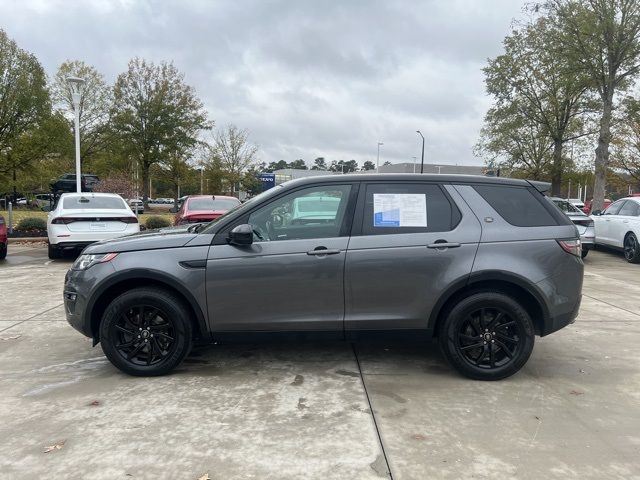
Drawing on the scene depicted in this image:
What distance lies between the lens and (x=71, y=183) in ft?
93.3

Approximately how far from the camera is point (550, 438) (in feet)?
10.8

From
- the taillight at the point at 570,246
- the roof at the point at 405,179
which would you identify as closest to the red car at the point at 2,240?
the roof at the point at 405,179

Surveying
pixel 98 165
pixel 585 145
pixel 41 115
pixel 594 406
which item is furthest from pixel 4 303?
pixel 98 165

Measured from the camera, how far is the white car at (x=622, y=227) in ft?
39.8

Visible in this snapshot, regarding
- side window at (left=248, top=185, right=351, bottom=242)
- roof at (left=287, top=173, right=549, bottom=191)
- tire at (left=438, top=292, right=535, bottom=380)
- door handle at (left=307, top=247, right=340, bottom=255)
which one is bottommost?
tire at (left=438, top=292, right=535, bottom=380)

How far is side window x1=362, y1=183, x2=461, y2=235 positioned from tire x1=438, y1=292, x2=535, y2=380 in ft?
2.35

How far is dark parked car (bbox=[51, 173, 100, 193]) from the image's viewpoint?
85.5 ft

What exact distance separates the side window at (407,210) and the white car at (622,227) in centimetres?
Result: 1010

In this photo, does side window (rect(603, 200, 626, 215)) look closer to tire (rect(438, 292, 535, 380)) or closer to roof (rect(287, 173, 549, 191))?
roof (rect(287, 173, 549, 191))

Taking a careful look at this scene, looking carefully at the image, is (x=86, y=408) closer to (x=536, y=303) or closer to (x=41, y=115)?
(x=536, y=303)

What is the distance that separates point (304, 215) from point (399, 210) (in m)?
0.84

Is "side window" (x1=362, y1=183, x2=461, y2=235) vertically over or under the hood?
over

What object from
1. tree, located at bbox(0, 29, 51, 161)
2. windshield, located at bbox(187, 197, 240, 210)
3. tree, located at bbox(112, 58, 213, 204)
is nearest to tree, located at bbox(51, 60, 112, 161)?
tree, located at bbox(112, 58, 213, 204)

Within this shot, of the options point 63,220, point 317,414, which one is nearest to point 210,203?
point 63,220
